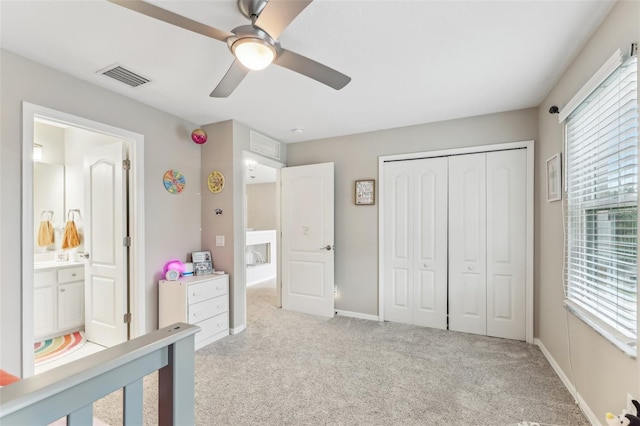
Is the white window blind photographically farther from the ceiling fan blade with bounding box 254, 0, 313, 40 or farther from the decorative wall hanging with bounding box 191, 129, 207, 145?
the decorative wall hanging with bounding box 191, 129, 207, 145

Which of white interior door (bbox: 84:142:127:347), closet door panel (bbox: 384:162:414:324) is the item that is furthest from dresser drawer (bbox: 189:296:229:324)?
closet door panel (bbox: 384:162:414:324)

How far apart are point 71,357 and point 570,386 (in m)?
4.20

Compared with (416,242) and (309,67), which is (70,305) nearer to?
(309,67)

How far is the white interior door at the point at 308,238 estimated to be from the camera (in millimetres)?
3814

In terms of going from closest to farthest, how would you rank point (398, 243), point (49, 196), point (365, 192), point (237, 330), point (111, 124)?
point (111, 124)
point (237, 330)
point (49, 196)
point (398, 243)
point (365, 192)

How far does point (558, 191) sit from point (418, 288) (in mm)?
1725

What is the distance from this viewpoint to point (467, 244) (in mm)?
3230

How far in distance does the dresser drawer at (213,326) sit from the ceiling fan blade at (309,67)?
2490 mm

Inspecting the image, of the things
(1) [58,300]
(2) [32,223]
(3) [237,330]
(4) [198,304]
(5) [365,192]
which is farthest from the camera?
(5) [365,192]

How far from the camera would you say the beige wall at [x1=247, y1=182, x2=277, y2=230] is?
26.3ft

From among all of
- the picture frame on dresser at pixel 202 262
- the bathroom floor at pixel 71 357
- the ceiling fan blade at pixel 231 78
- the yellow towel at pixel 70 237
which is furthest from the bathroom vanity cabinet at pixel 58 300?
the ceiling fan blade at pixel 231 78

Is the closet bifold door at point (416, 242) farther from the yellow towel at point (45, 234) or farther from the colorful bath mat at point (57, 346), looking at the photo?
the yellow towel at point (45, 234)

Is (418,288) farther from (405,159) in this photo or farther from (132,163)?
(132,163)

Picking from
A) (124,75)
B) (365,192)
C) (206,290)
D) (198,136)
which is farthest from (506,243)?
(124,75)
